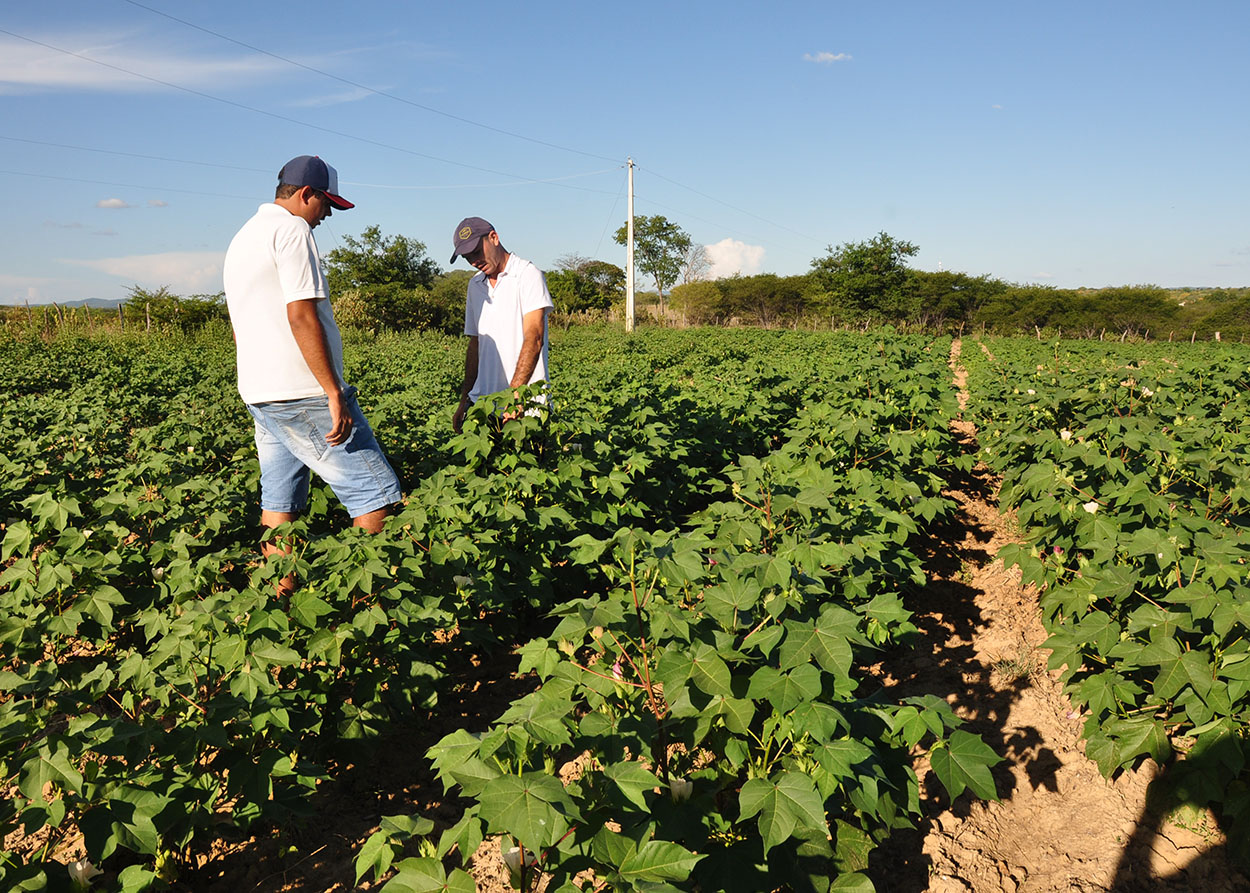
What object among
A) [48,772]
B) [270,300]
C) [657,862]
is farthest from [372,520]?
[657,862]

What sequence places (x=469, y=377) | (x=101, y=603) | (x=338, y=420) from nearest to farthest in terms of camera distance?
(x=101, y=603) → (x=338, y=420) → (x=469, y=377)

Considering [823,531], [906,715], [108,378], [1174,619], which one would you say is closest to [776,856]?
[906,715]

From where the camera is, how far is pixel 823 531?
8.93 feet

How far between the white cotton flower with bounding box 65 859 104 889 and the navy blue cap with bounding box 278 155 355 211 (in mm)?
2600

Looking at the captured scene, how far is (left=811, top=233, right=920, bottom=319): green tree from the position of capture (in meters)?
43.1

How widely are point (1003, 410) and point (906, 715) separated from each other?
5.70m

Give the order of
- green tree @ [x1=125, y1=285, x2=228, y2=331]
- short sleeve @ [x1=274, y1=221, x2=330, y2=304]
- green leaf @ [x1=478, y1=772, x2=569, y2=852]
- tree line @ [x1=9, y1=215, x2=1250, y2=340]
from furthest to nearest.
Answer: tree line @ [x1=9, y1=215, x2=1250, y2=340]
green tree @ [x1=125, y1=285, x2=228, y2=331]
short sleeve @ [x1=274, y1=221, x2=330, y2=304]
green leaf @ [x1=478, y1=772, x2=569, y2=852]

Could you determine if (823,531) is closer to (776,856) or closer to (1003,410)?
(776,856)

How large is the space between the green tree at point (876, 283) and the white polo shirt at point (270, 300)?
144 ft

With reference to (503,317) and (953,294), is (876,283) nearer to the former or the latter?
(953,294)

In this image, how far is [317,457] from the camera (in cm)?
317

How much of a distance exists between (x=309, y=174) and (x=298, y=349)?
2.57ft

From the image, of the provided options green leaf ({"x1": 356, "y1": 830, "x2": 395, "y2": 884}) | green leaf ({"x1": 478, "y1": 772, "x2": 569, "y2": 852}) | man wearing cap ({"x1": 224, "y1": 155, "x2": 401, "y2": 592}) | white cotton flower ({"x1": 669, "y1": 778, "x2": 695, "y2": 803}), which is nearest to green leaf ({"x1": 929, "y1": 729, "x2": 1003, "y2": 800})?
white cotton flower ({"x1": 669, "y1": 778, "x2": 695, "y2": 803})

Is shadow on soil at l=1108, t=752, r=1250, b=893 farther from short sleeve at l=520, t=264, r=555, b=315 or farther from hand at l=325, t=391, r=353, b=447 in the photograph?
short sleeve at l=520, t=264, r=555, b=315
